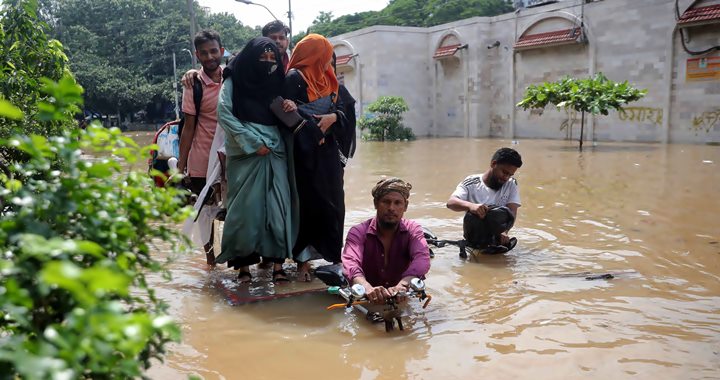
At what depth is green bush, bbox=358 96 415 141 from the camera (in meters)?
22.1

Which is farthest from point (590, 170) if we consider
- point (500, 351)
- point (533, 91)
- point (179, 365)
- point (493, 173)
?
point (179, 365)

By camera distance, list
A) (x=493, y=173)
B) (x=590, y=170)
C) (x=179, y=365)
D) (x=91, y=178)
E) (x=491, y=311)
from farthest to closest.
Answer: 1. (x=590, y=170)
2. (x=493, y=173)
3. (x=491, y=311)
4. (x=179, y=365)
5. (x=91, y=178)

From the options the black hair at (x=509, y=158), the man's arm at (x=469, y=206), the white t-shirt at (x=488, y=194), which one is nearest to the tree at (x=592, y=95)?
the white t-shirt at (x=488, y=194)

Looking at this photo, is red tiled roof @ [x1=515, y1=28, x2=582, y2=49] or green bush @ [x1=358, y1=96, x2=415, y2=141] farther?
green bush @ [x1=358, y1=96, x2=415, y2=141]

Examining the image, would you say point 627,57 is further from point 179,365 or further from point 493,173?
point 179,365

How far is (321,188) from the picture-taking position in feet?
13.7

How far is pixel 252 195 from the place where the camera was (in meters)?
4.00

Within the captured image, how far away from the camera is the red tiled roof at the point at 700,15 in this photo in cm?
1472

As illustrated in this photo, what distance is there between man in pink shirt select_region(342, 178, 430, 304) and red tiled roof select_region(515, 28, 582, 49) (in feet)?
54.6

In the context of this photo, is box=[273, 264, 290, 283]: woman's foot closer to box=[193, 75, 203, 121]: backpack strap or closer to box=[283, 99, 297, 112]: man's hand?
box=[283, 99, 297, 112]: man's hand

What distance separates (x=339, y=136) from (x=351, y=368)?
6.39 feet

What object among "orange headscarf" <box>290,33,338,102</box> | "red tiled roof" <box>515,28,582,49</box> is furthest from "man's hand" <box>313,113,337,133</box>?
"red tiled roof" <box>515,28,582,49</box>

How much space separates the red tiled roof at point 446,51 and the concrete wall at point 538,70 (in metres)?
0.29

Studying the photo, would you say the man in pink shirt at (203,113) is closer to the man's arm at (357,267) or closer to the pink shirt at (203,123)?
the pink shirt at (203,123)
